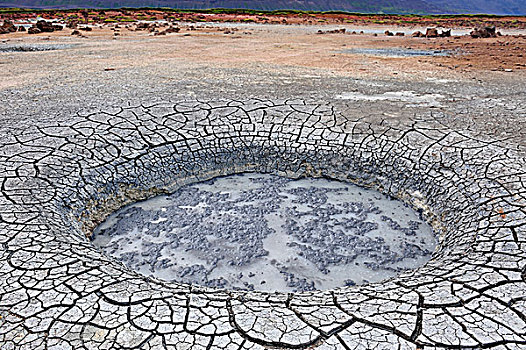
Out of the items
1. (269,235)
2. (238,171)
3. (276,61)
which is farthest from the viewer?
(276,61)

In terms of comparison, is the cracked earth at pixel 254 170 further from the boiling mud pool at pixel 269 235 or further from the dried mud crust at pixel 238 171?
the boiling mud pool at pixel 269 235

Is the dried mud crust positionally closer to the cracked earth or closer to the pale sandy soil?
the cracked earth

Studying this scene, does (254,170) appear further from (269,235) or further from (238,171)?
(269,235)

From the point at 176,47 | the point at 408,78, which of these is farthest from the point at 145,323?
the point at 176,47

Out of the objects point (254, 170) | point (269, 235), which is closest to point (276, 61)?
point (254, 170)

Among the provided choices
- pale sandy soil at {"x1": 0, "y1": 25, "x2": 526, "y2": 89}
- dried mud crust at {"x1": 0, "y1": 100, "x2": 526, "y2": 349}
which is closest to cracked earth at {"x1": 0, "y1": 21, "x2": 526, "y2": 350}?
dried mud crust at {"x1": 0, "y1": 100, "x2": 526, "y2": 349}
